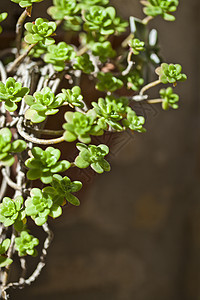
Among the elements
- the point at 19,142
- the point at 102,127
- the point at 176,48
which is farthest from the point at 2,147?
the point at 176,48

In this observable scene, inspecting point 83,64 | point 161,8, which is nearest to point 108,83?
point 83,64

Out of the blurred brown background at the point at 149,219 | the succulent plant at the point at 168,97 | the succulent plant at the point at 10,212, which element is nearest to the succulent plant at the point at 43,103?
the succulent plant at the point at 10,212

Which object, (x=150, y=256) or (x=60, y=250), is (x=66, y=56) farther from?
(x=150, y=256)

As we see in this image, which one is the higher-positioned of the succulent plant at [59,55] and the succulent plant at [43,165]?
the succulent plant at [59,55]

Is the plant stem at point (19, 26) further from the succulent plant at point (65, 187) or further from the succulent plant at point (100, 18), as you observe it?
the succulent plant at point (65, 187)

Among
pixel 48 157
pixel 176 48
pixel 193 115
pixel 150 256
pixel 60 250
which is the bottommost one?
pixel 150 256

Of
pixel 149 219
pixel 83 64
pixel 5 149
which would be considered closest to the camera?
pixel 5 149

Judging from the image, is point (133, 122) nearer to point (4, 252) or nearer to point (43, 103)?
point (43, 103)
